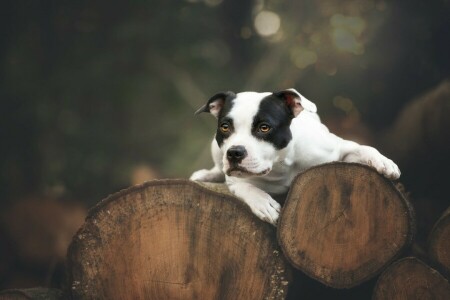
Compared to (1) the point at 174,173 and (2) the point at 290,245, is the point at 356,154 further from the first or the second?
(1) the point at 174,173

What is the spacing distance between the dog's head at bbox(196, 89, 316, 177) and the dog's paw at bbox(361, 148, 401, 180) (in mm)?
291

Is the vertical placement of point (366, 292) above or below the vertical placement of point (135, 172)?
below

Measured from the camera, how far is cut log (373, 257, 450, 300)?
6.67 ft

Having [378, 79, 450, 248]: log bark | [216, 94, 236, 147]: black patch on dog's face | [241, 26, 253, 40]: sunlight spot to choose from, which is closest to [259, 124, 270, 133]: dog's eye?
[216, 94, 236, 147]: black patch on dog's face

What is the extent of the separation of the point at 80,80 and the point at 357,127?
1573 mm

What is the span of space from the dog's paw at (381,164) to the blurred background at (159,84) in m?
0.66

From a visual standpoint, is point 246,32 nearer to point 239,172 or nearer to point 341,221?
point 239,172

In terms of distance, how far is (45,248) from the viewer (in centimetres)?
293

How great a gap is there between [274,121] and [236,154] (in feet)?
0.76

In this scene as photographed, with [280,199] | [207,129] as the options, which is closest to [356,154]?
[280,199]

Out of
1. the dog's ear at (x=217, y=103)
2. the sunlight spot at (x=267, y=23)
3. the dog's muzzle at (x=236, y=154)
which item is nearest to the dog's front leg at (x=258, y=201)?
the dog's muzzle at (x=236, y=154)

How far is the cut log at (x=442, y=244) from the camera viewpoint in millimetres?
2088

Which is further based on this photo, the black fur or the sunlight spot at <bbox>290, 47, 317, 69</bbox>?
the sunlight spot at <bbox>290, 47, 317, 69</bbox>

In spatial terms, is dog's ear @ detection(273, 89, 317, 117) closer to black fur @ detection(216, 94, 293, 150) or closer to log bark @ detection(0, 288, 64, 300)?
black fur @ detection(216, 94, 293, 150)
